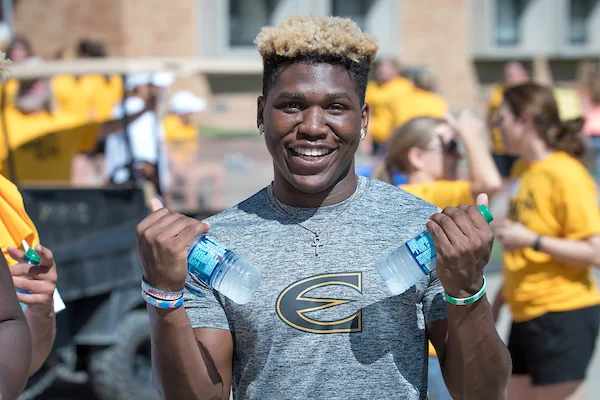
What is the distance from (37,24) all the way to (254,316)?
1251 cm

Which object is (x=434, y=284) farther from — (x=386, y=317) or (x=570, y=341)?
(x=570, y=341)

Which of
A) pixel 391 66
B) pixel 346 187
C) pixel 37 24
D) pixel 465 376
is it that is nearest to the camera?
pixel 465 376

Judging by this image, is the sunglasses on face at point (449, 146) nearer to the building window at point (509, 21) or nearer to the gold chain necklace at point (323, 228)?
the gold chain necklace at point (323, 228)

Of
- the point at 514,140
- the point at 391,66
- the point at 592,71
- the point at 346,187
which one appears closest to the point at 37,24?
the point at 391,66

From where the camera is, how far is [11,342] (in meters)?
2.01

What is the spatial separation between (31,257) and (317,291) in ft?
3.01

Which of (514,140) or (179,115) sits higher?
(514,140)

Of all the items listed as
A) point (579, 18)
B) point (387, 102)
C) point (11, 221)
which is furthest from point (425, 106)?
point (579, 18)

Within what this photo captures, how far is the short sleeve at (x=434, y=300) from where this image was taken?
2.35 meters

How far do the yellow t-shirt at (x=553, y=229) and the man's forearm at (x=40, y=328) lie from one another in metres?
2.43

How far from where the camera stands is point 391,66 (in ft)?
38.7

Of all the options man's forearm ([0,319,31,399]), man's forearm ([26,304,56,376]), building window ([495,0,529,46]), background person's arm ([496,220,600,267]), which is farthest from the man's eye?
building window ([495,0,529,46])

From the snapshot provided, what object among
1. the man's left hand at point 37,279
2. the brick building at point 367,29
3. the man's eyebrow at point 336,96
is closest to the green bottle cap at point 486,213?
the man's eyebrow at point 336,96

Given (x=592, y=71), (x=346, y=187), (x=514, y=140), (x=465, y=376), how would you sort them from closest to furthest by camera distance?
(x=465, y=376) → (x=346, y=187) → (x=514, y=140) → (x=592, y=71)
